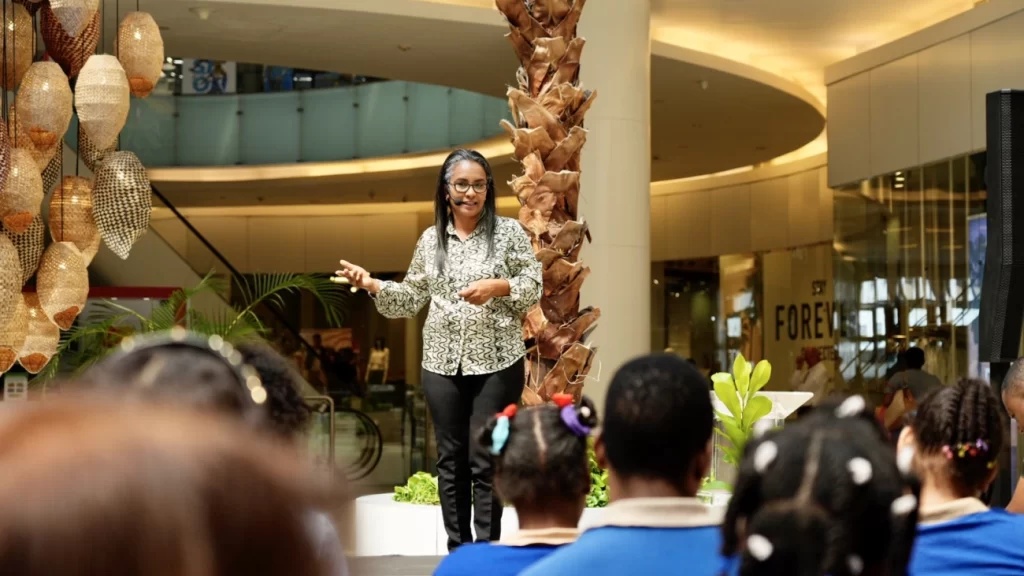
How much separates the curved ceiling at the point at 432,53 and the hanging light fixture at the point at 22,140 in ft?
11.9

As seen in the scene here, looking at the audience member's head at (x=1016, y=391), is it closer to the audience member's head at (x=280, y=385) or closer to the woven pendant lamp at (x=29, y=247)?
the audience member's head at (x=280, y=385)

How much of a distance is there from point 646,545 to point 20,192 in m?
4.64

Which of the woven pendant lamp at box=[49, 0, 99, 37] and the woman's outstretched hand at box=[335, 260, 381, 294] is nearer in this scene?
the woman's outstretched hand at box=[335, 260, 381, 294]

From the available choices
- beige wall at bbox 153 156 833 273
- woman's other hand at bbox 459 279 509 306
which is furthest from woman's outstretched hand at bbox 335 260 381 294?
beige wall at bbox 153 156 833 273

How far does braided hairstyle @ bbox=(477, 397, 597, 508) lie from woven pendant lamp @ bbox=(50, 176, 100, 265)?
15.8 ft

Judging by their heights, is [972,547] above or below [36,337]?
below

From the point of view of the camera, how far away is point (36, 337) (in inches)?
250

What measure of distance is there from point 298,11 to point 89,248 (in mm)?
3695

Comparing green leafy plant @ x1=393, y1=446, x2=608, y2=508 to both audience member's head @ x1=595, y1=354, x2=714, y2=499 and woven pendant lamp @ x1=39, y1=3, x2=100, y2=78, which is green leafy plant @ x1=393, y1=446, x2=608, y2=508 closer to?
woven pendant lamp @ x1=39, y1=3, x2=100, y2=78

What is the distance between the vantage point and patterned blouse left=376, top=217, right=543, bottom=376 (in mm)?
4199

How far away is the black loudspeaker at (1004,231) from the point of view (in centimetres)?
443

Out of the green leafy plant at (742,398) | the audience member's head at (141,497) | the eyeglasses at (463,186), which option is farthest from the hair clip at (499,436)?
the green leafy plant at (742,398)

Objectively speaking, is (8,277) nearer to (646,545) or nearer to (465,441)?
(465,441)

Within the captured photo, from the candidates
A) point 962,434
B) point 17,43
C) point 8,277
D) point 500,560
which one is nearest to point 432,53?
point 17,43
